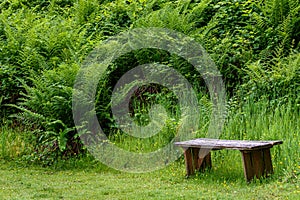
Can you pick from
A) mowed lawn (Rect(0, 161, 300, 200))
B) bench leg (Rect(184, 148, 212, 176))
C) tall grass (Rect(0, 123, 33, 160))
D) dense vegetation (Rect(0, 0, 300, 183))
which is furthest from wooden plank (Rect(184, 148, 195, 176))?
tall grass (Rect(0, 123, 33, 160))

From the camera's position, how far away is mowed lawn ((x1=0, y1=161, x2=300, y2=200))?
5602 mm

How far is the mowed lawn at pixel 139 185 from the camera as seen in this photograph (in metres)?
5.60

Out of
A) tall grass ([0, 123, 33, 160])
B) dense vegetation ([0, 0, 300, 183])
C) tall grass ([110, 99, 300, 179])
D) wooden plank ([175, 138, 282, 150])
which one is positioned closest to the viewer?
wooden plank ([175, 138, 282, 150])

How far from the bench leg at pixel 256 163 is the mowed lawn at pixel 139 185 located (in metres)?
0.11

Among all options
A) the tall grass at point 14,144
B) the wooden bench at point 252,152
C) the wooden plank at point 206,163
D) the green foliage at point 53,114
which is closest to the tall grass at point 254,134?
the wooden plank at point 206,163

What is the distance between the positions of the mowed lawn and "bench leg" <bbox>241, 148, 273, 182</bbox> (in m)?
0.11

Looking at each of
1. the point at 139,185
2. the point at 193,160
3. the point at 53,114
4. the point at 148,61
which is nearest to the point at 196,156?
the point at 193,160

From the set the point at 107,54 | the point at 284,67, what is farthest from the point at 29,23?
the point at 284,67

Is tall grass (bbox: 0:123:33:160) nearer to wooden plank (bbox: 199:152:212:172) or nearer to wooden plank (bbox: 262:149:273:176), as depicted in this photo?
wooden plank (bbox: 199:152:212:172)

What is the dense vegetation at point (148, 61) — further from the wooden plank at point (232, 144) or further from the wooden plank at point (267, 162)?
the wooden plank at point (232, 144)

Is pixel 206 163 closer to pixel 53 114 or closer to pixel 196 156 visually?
pixel 196 156

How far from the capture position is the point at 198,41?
367 inches

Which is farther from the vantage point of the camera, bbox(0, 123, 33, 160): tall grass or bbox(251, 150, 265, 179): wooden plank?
bbox(0, 123, 33, 160): tall grass

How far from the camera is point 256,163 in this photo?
5.93 metres
